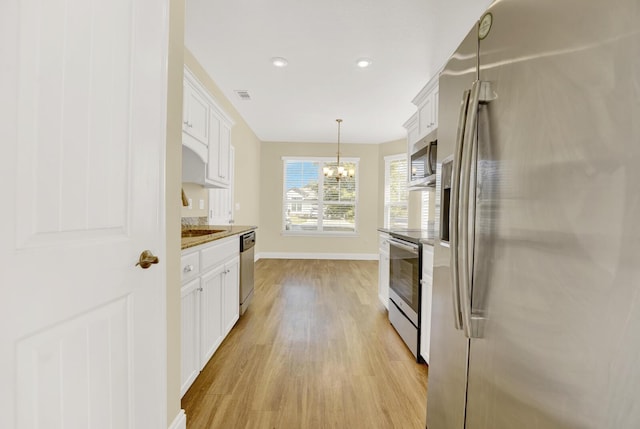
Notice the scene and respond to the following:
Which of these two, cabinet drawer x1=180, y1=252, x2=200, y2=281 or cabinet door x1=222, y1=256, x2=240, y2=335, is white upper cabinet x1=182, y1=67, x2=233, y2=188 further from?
cabinet drawer x1=180, y1=252, x2=200, y2=281

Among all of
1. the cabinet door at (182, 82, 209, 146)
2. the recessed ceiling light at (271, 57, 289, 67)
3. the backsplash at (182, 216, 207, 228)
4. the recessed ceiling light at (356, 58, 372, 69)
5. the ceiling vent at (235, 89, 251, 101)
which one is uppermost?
the recessed ceiling light at (356, 58, 372, 69)

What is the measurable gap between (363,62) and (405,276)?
7.53 ft

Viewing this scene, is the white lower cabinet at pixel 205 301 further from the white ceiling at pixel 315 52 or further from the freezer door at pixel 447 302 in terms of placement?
the white ceiling at pixel 315 52

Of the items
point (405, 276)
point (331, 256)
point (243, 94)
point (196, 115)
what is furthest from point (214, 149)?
point (331, 256)

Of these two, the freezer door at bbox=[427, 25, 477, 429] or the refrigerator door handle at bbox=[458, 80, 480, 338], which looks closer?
the refrigerator door handle at bbox=[458, 80, 480, 338]

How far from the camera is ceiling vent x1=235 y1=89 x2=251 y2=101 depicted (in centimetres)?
393

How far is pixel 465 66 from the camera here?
101 centimetres

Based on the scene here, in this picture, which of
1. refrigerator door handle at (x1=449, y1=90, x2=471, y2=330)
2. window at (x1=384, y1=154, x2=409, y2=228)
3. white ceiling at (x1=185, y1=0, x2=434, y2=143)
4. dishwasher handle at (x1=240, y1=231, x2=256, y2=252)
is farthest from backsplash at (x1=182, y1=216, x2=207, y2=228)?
window at (x1=384, y1=154, x2=409, y2=228)

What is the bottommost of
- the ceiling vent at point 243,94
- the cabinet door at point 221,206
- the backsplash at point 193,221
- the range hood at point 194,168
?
the backsplash at point 193,221

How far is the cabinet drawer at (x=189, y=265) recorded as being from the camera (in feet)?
5.24

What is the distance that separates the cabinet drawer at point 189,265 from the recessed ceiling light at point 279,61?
2.31 meters

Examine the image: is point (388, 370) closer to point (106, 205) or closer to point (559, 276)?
point (559, 276)

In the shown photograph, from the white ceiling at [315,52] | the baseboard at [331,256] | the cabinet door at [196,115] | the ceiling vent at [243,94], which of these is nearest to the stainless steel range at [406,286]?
the white ceiling at [315,52]

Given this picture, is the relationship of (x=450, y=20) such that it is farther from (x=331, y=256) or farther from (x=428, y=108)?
(x=331, y=256)
